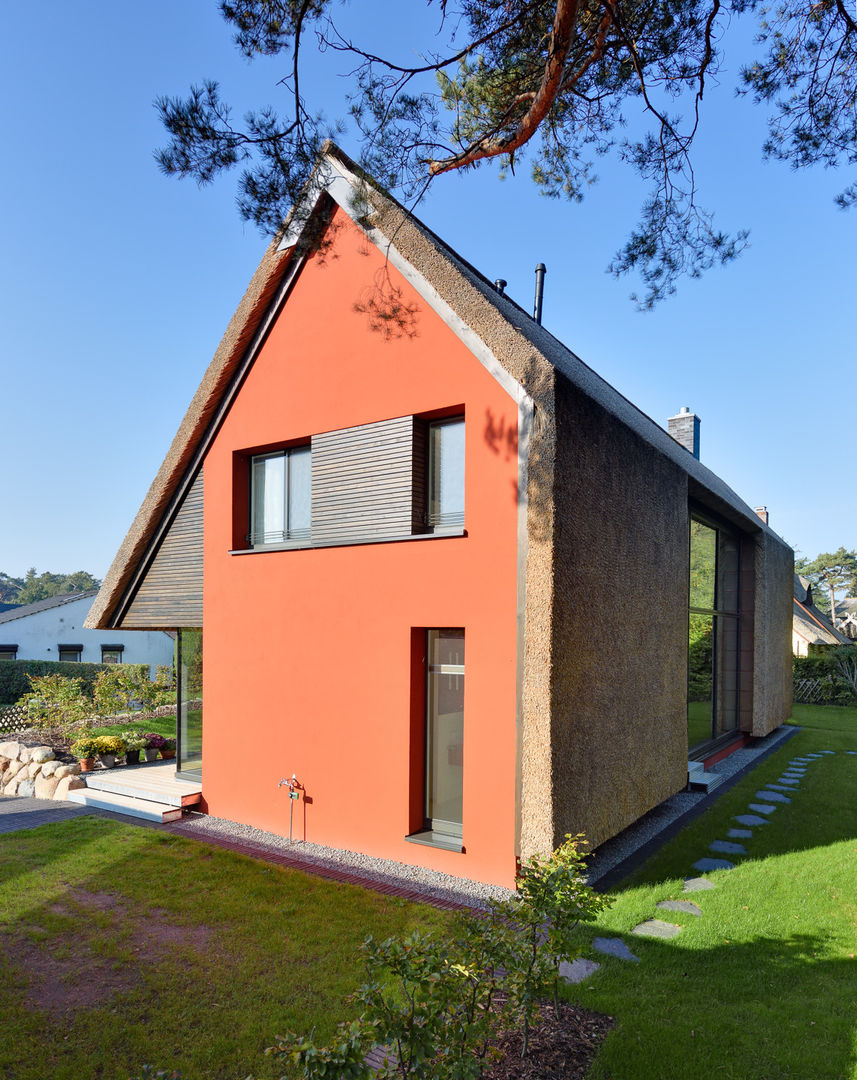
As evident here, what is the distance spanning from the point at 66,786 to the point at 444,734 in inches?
280

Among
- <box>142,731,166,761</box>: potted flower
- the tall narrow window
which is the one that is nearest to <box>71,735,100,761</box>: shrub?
<box>142,731,166,761</box>: potted flower

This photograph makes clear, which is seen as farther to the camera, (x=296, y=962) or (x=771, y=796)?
(x=771, y=796)

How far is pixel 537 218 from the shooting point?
8.51 meters

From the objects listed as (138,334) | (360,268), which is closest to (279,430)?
(360,268)

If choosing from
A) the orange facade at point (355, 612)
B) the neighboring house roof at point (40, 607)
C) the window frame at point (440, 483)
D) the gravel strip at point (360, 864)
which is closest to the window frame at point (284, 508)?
the orange facade at point (355, 612)

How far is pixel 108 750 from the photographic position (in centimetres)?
1202

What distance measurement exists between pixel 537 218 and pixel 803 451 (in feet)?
52.2

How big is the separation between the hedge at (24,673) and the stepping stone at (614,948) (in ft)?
77.2

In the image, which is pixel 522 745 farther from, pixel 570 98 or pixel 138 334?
pixel 138 334

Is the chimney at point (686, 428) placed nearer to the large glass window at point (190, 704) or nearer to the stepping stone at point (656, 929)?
the large glass window at point (190, 704)

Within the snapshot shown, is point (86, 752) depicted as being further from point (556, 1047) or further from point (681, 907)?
point (556, 1047)

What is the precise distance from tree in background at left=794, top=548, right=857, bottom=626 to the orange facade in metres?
73.4

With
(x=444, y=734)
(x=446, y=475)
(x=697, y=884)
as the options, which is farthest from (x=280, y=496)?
(x=697, y=884)

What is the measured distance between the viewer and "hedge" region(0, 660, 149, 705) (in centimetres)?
2566
